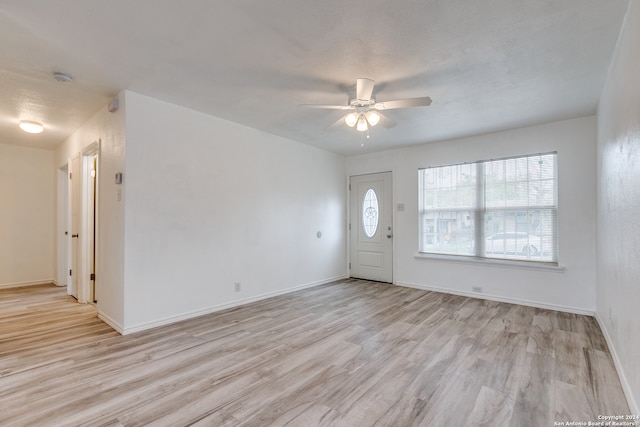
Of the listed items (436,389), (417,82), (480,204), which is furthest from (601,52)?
(436,389)

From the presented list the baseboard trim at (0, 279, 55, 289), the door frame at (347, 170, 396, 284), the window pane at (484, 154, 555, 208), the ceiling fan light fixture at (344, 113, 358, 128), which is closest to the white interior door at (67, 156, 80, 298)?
the baseboard trim at (0, 279, 55, 289)

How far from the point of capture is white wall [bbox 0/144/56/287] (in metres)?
5.35

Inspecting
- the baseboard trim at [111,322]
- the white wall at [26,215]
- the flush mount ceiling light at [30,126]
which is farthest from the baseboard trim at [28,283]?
the baseboard trim at [111,322]

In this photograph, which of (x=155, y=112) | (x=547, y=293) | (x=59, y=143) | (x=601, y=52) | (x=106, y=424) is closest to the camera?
(x=106, y=424)

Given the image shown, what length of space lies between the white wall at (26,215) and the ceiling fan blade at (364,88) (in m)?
6.30

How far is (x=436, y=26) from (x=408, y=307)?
11.1ft

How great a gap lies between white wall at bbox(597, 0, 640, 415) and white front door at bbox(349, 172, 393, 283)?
126 inches

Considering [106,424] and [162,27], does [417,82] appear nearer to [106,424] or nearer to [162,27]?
[162,27]

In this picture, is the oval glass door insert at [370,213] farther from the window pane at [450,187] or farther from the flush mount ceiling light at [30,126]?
the flush mount ceiling light at [30,126]

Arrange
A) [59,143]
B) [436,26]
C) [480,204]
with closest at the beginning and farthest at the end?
[436,26]
[480,204]
[59,143]

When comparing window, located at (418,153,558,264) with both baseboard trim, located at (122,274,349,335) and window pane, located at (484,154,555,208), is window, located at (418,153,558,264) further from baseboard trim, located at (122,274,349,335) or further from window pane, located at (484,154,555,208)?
baseboard trim, located at (122,274,349,335)

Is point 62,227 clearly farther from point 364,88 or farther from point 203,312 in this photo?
point 364,88

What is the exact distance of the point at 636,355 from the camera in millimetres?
1817

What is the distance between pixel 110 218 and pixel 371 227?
4.33 meters
